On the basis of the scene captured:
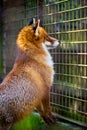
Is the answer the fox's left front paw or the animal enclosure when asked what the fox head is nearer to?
the animal enclosure

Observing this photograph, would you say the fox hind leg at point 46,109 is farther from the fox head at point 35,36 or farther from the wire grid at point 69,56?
the fox head at point 35,36

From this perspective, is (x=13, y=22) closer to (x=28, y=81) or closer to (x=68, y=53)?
(x=68, y=53)

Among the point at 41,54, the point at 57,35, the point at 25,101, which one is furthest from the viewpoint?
the point at 57,35

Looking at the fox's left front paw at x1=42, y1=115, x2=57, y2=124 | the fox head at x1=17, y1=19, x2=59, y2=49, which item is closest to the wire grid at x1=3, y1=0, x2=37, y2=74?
the fox head at x1=17, y1=19, x2=59, y2=49

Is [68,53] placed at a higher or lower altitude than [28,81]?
higher

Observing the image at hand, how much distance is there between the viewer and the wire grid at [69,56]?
5387 millimetres

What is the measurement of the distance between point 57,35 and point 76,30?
1.76 feet

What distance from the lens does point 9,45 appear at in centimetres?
745

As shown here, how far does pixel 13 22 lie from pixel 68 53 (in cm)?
192

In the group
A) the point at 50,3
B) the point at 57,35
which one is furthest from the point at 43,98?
the point at 50,3

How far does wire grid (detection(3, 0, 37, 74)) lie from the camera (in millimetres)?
6754

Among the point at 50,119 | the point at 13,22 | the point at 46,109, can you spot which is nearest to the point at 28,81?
the point at 46,109

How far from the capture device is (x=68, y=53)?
568 cm

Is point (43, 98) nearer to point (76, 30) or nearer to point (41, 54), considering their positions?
point (41, 54)
